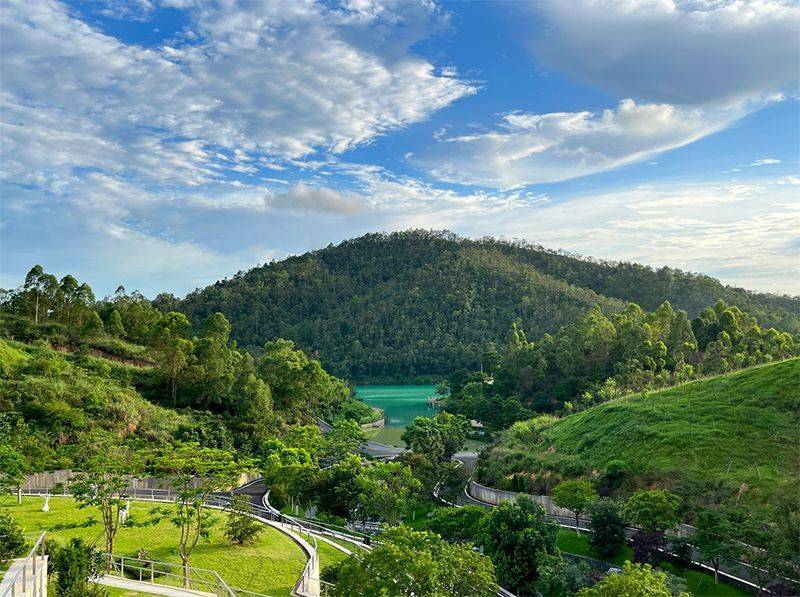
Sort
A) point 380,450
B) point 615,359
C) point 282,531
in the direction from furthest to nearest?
point 615,359, point 380,450, point 282,531

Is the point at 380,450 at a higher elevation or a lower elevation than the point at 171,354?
lower

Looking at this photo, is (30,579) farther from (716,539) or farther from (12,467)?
(716,539)

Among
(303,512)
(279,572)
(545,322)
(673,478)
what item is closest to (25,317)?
(303,512)

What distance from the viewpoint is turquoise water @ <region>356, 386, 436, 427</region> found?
8835 centimetres

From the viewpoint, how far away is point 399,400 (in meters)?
107

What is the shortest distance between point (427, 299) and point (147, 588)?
13214 cm

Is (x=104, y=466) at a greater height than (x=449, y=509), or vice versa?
(x=104, y=466)

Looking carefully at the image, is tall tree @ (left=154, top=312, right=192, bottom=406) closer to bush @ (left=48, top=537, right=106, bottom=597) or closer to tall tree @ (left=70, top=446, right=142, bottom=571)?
tall tree @ (left=70, top=446, right=142, bottom=571)

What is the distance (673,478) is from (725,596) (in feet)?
31.5

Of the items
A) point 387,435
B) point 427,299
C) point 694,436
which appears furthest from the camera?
point 427,299

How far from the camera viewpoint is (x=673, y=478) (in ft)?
110

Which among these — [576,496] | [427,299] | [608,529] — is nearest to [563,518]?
[576,496]

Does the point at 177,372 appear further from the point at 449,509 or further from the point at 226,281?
the point at 226,281

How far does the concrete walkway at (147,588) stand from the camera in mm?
16000
